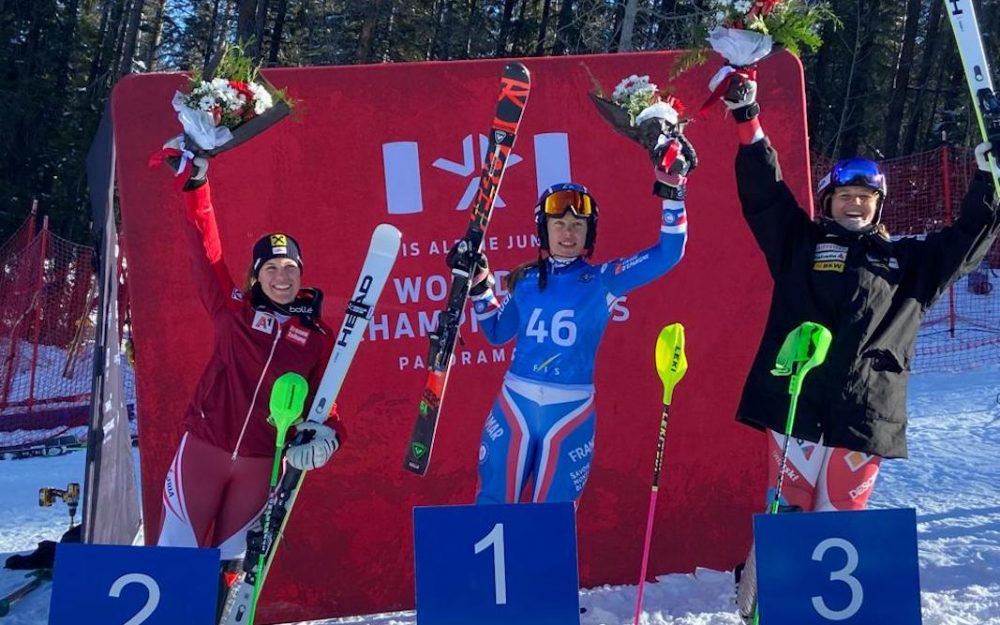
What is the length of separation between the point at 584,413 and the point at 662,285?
127 cm

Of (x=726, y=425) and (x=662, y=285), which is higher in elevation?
(x=662, y=285)

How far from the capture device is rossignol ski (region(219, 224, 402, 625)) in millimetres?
2877

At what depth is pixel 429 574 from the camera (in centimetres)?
240

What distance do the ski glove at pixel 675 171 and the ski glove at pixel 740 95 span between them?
218 mm

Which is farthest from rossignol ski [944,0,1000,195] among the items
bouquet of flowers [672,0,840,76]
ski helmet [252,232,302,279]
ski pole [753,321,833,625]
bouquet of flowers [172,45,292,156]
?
bouquet of flowers [172,45,292,156]

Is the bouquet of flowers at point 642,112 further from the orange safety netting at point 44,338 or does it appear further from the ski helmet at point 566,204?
the orange safety netting at point 44,338

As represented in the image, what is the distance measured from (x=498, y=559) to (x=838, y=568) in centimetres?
96

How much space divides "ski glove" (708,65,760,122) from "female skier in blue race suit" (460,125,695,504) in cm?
44

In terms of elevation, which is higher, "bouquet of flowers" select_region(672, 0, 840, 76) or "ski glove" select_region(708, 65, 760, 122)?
"bouquet of flowers" select_region(672, 0, 840, 76)

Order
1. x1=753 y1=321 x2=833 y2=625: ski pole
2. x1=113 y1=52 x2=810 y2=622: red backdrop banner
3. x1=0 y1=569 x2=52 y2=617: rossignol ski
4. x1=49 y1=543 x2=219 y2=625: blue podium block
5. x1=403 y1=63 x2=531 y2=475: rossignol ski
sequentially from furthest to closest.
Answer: x1=113 y1=52 x2=810 y2=622: red backdrop banner, x1=0 y1=569 x2=52 y2=617: rossignol ski, x1=403 y1=63 x2=531 y2=475: rossignol ski, x1=753 y1=321 x2=833 y2=625: ski pole, x1=49 y1=543 x2=219 y2=625: blue podium block

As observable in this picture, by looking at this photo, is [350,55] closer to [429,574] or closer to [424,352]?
[424,352]

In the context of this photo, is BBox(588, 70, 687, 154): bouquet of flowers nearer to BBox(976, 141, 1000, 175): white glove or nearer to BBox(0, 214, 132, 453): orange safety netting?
BBox(976, 141, 1000, 175): white glove

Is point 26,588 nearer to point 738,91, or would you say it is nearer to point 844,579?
point 844,579

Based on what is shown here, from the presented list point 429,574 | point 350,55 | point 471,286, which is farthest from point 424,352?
point 350,55
